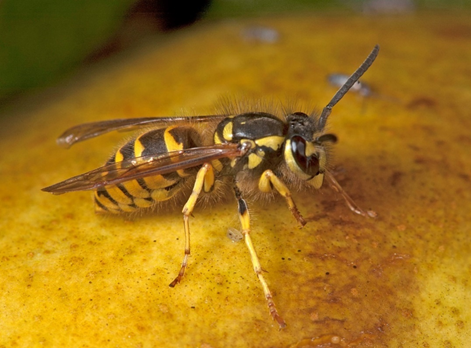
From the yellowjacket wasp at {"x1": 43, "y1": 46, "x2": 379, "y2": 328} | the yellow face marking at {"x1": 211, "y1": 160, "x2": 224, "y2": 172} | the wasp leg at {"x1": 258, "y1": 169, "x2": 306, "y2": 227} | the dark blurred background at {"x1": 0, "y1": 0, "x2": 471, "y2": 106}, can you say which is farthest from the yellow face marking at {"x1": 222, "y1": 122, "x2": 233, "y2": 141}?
the dark blurred background at {"x1": 0, "y1": 0, "x2": 471, "y2": 106}

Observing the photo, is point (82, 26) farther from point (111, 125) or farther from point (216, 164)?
point (216, 164)

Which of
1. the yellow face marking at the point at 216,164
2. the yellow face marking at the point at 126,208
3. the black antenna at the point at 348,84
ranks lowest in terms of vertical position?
the yellow face marking at the point at 126,208

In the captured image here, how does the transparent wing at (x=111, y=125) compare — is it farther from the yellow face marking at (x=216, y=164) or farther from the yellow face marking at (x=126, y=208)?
the yellow face marking at (x=126, y=208)

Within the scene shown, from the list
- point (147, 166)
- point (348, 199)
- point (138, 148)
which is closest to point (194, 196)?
point (147, 166)

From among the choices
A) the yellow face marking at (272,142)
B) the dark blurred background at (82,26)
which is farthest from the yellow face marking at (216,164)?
Answer: the dark blurred background at (82,26)

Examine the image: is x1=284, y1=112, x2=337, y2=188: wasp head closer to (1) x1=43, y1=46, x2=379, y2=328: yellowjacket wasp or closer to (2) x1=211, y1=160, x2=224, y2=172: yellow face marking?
(1) x1=43, y1=46, x2=379, y2=328: yellowjacket wasp

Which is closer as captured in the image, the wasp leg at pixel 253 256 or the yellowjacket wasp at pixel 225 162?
the wasp leg at pixel 253 256

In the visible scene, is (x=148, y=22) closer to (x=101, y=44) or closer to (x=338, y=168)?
(x=101, y=44)

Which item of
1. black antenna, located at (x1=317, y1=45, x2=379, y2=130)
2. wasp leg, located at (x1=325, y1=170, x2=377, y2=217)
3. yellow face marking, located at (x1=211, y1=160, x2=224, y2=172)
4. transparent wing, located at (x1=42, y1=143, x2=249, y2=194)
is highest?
black antenna, located at (x1=317, y1=45, x2=379, y2=130)
